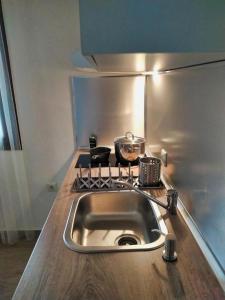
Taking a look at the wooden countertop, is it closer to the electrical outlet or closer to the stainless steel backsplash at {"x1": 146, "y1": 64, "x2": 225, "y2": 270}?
the stainless steel backsplash at {"x1": 146, "y1": 64, "x2": 225, "y2": 270}

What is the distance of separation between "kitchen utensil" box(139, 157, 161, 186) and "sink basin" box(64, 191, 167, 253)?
0.35 ft

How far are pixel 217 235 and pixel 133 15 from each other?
0.70 meters

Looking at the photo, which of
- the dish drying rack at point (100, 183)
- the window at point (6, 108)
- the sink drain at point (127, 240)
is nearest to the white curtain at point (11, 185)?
the window at point (6, 108)

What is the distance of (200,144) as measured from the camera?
34.9 inches

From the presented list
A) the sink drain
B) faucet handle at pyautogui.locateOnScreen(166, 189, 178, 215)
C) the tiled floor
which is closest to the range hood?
faucet handle at pyautogui.locateOnScreen(166, 189, 178, 215)

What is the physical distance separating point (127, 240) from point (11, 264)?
140 cm

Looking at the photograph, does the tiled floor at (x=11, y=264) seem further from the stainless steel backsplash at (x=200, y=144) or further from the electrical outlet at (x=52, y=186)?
the stainless steel backsplash at (x=200, y=144)

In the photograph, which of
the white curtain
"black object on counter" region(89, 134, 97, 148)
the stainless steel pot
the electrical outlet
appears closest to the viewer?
the stainless steel pot

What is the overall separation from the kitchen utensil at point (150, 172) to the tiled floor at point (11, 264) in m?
1.35

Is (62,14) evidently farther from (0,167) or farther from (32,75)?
(0,167)

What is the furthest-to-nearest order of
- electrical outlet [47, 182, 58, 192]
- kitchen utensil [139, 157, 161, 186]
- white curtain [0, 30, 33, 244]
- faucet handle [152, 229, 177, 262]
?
electrical outlet [47, 182, 58, 192] → white curtain [0, 30, 33, 244] → kitchen utensil [139, 157, 161, 186] → faucet handle [152, 229, 177, 262]

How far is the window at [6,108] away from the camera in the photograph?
1890 millimetres

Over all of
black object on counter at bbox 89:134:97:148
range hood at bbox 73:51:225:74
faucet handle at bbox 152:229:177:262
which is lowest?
faucet handle at bbox 152:229:177:262

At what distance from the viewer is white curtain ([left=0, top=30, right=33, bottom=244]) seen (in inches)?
78.0
